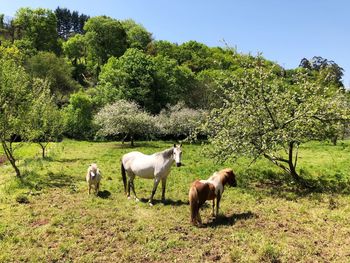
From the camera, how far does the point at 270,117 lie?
18203mm

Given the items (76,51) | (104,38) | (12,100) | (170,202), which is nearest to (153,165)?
(170,202)

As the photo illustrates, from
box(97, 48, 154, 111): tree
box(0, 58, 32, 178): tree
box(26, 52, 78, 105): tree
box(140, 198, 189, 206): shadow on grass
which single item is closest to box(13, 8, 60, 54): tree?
box(26, 52, 78, 105): tree

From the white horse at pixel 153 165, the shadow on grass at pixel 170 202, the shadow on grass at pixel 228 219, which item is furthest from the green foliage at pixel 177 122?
the shadow on grass at pixel 228 219

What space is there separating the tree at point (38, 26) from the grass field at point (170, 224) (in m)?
85.4

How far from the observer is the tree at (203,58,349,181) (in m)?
17.4

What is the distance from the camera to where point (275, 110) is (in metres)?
18.5

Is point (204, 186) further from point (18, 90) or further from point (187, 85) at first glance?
point (187, 85)

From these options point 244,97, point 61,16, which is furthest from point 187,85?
point 61,16

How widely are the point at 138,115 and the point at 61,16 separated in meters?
157

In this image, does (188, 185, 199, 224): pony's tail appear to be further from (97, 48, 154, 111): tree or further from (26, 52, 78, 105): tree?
(26, 52, 78, 105): tree

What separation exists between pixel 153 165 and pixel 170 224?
3.81 meters

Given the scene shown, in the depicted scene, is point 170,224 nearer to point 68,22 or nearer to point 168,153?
point 168,153

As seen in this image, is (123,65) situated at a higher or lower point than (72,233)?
higher

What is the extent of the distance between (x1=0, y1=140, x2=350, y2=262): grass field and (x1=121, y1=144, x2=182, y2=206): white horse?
118 centimetres
